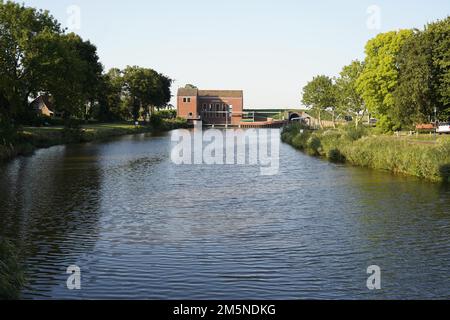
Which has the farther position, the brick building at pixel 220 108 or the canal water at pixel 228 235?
the brick building at pixel 220 108

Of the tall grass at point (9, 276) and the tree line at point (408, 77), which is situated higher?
the tree line at point (408, 77)

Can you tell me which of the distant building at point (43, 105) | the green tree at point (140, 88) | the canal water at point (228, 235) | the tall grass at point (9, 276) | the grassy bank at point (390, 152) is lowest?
the canal water at point (228, 235)

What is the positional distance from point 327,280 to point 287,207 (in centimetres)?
998

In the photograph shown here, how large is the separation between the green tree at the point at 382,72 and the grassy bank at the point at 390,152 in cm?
A: 1067

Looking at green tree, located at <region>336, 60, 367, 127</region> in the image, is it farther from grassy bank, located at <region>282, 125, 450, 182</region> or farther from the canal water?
the canal water

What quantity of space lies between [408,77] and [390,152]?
17111 mm

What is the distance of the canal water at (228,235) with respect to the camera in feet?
41.7

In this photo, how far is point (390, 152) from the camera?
3644 cm

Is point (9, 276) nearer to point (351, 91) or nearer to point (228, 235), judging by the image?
point (228, 235)

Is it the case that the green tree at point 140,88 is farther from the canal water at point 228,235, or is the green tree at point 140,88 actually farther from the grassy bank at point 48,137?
the canal water at point 228,235

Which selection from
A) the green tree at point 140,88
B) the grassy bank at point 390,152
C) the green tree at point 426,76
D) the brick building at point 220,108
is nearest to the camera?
the grassy bank at point 390,152

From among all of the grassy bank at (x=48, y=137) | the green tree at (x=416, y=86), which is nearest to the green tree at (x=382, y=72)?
the green tree at (x=416, y=86)

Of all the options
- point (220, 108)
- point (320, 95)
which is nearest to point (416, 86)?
point (320, 95)

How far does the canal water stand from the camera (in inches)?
500
